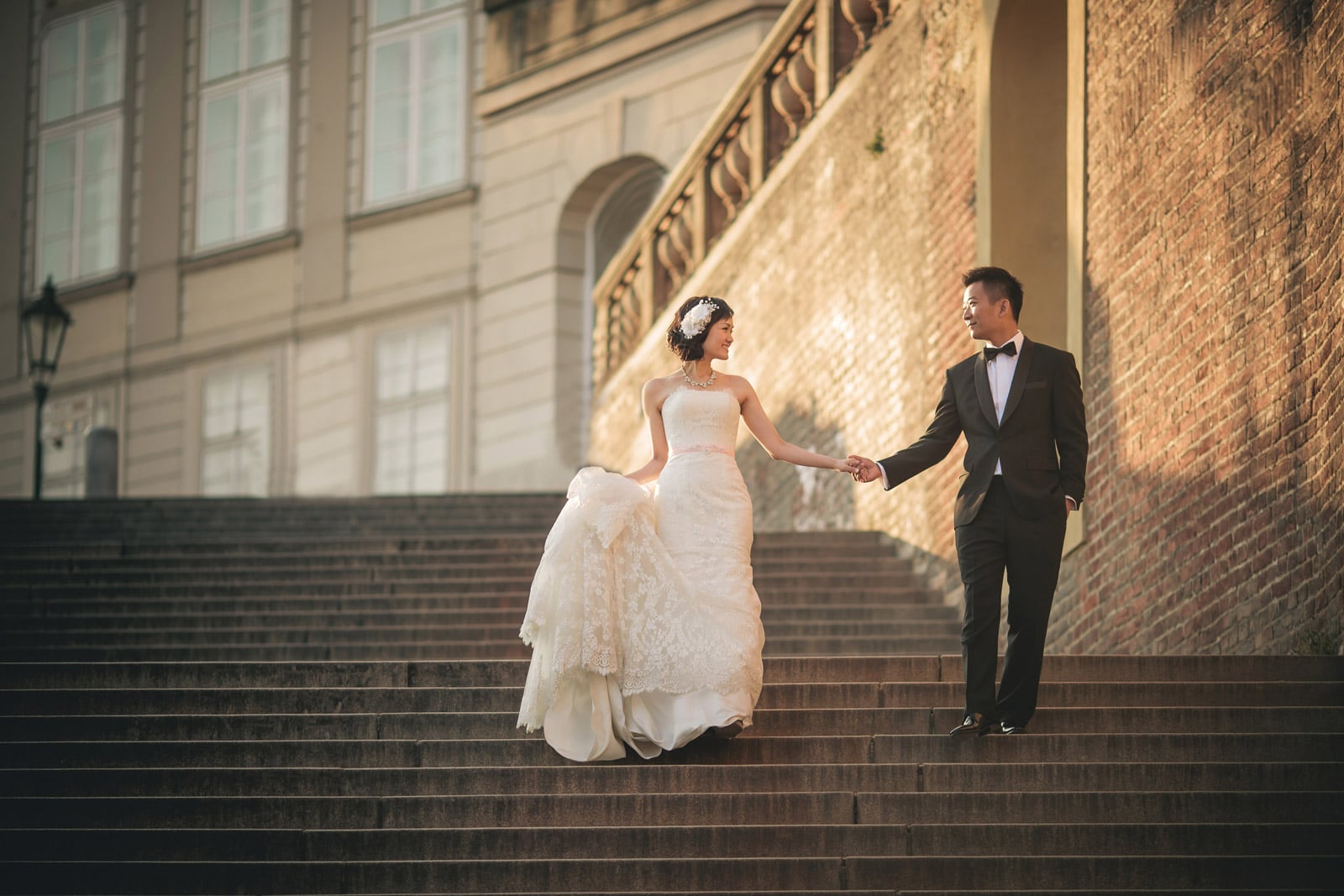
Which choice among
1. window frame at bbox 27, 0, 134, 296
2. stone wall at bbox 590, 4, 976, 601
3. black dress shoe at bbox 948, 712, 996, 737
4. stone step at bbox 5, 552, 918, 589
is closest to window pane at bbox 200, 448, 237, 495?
window frame at bbox 27, 0, 134, 296

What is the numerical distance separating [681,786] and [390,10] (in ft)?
76.6

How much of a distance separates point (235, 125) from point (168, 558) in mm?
18498

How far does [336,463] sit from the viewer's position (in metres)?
28.5

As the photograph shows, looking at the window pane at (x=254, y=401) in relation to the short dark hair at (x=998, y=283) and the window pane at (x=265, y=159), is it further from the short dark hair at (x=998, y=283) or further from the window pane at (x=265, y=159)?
the short dark hair at (x=998, y=283)

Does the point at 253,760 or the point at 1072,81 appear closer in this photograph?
the point at 253,760

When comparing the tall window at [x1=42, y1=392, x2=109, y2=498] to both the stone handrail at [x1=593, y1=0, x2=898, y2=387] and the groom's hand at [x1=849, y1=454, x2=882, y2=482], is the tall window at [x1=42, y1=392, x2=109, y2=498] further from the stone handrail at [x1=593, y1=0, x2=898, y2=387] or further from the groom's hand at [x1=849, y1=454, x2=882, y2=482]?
the groom's hand at [x1=849, y1=454, x2=882, y2=482]

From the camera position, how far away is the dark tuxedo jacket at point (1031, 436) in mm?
7594

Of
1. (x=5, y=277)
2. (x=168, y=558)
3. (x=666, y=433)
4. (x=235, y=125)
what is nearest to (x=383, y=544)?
(x=168, y=558)

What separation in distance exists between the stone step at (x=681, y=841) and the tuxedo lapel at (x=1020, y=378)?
1.75 meters

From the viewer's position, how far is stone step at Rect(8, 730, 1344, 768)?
7.22m

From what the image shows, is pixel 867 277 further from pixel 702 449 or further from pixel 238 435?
pixel 238 435

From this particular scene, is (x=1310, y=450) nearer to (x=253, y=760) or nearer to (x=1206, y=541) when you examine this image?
(x=1206, y=541)

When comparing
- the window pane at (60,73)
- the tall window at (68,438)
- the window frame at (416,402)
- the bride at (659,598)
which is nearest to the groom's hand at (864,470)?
the bride at (659,598)

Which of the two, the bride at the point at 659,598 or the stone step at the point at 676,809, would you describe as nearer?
the stone step at the point at 676,809
